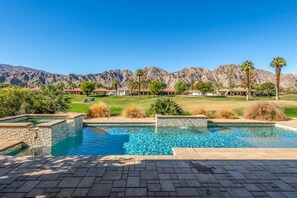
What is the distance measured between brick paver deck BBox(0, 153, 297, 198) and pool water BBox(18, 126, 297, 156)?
273 centimetres

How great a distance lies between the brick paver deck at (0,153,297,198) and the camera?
3469 mm

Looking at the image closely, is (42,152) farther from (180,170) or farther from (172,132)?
(172,132)

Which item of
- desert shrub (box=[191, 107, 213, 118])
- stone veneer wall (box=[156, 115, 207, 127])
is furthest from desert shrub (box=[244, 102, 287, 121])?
stone veneer wall (box=[156, 115, 207, 127])

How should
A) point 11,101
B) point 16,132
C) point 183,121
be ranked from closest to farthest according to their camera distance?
point 16,132 < point 183,121 < point 11,101

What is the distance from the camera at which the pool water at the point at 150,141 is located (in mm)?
7977

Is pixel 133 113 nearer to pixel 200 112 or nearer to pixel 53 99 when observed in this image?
pixel 200 112

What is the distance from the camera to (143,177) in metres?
4.09

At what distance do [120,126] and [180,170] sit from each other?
357 inches

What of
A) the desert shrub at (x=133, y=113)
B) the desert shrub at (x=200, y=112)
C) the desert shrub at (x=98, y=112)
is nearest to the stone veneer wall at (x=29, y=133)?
the desert shrub at (x=98, y=112)

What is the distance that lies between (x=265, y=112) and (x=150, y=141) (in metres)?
11.4

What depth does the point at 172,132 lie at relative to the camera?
11.5m

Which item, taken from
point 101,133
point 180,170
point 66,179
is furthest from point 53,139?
point 180,170

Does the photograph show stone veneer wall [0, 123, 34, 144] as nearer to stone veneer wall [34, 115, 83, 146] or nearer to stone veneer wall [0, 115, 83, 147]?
stone veneer wall [0, 115, 83, 147]

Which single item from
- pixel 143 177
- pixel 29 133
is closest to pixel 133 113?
pixel 29 133
